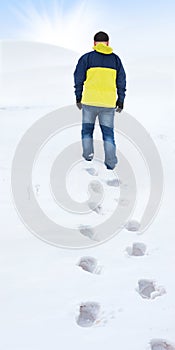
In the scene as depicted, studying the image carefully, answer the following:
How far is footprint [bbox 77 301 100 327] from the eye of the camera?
95.4 inches

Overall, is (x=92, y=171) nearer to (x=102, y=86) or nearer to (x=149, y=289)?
(x=102, y=86)

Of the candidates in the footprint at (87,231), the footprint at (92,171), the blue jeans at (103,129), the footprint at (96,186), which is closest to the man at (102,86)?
the blue jeans at (103,129)

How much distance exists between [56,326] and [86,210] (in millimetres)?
1706

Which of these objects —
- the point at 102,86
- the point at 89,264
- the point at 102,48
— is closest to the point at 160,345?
the point at 89,264

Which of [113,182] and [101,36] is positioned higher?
[101,36]

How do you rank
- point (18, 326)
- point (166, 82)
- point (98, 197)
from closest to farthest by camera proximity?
point (18, 326) < point (98, 197) < point (166, 82)

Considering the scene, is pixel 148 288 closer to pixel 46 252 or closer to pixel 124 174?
pixel 46 252

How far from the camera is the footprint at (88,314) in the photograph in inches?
95.4

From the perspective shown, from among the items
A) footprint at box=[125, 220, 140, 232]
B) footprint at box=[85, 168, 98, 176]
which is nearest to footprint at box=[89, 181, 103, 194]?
footprint at box=[85, 168, 98, 176]

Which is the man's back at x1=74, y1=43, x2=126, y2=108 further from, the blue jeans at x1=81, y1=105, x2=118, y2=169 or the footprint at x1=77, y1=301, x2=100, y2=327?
the footprint at x1=77, y1=301, x2=100, y2=327

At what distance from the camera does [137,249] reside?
3.32 meters

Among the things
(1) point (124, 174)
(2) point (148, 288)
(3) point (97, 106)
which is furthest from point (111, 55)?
(2) point (148, 288)

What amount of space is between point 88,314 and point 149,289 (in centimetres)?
52

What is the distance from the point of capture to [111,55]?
4.75 metres
